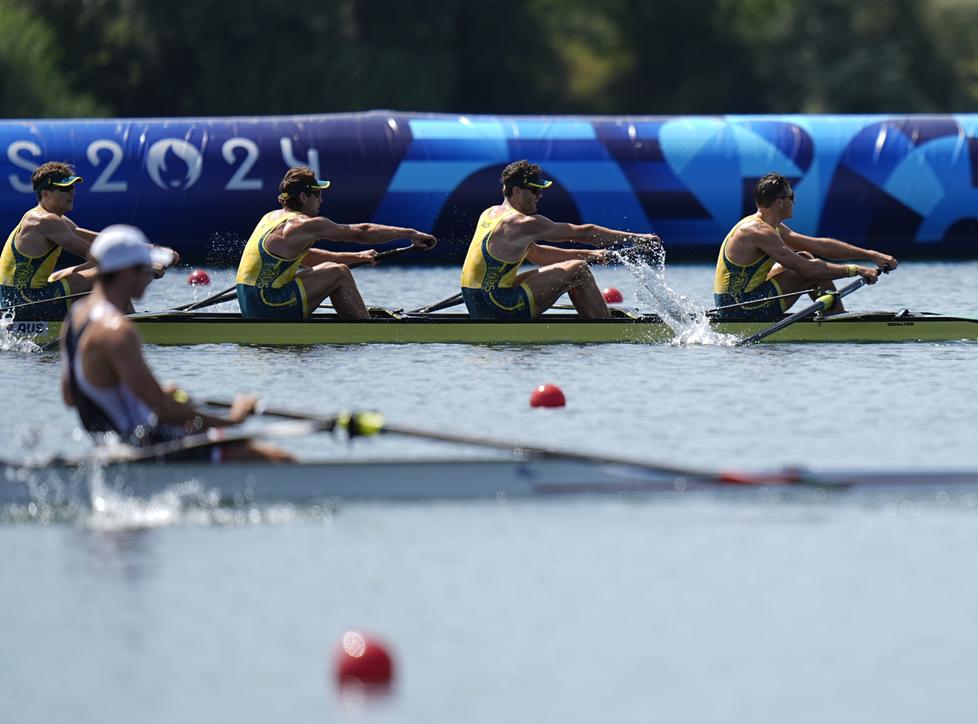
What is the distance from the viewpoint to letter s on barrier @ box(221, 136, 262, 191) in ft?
80.0

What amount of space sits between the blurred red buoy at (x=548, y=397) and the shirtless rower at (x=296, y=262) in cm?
349

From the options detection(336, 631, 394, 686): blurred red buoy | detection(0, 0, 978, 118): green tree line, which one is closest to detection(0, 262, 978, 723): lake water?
detection(336, 631, 394, 686): blurred red buoy

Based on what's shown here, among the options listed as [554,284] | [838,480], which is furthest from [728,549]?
[554,284]

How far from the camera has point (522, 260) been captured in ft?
53.8

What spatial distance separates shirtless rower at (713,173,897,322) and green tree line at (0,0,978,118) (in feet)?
87.4

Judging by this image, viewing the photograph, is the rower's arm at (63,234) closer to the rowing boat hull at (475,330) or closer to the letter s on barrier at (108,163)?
the rowing boat hull at (475,330)

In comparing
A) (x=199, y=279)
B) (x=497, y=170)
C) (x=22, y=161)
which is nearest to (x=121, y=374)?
(x=199, y=279)

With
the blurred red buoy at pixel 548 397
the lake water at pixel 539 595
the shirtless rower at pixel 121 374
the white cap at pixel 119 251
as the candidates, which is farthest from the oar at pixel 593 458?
the blurred red buoy at pixel 548 397

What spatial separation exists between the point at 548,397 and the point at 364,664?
21.0ft

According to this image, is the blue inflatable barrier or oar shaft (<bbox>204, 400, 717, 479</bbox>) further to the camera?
the blue inflatable barrier

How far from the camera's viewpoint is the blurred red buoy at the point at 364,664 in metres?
6.97

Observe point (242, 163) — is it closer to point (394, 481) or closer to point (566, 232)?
point (566, 232)

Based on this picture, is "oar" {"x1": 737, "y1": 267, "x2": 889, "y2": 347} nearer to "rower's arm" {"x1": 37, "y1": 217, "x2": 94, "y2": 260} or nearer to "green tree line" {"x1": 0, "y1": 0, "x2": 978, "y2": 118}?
"rower's arm" {"x1": 37, "y1": 217, "x2": 94, "y2": 260}

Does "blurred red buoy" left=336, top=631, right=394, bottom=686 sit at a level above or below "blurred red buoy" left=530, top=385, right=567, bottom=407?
below
